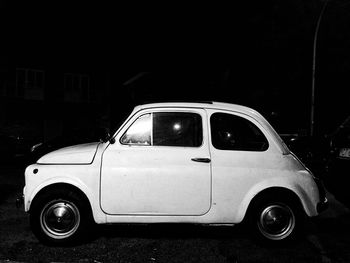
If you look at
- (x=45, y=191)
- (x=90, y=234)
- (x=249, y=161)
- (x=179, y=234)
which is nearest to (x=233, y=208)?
(x=249, y=161)

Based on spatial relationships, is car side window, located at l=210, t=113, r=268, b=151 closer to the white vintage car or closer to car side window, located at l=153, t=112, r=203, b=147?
the white vintage car

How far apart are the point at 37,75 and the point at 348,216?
3138 centimetres

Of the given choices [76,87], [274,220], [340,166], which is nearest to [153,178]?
[274,220]

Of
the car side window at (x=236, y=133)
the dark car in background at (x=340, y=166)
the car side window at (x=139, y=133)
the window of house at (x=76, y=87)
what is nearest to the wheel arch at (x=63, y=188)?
the car side window at (x=139, y=133)

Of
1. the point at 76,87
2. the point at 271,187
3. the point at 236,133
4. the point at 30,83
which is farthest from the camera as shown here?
the point at 76,87

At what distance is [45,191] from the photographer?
451cm

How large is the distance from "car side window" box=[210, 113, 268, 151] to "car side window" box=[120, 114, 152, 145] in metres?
0.77

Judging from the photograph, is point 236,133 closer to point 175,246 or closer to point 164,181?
point 164,181

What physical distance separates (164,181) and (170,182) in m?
0.07

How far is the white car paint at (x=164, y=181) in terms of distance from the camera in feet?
14.7

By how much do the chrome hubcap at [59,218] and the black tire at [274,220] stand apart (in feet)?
6.89

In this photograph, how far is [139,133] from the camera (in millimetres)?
4598

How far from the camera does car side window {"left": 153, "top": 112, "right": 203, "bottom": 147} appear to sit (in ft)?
15.1

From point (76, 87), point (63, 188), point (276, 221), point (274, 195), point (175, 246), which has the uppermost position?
point (76, 87)
